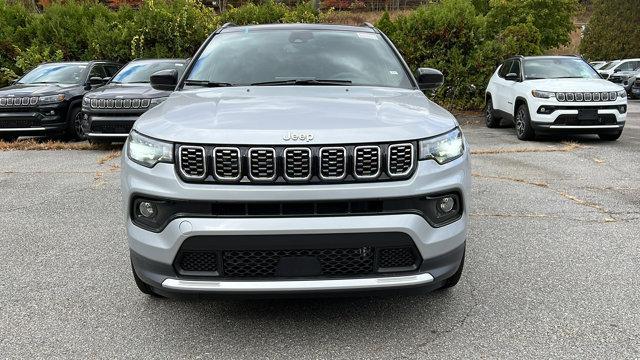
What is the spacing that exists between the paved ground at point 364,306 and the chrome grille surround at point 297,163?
94 cm

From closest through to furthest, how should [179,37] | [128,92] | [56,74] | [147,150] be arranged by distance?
[147,150] → [128,92] → [56,74] → [179,37]

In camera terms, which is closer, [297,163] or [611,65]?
[297,163]

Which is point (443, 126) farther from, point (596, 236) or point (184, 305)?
point (596, 236)

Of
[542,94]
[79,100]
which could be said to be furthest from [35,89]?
[542,94]

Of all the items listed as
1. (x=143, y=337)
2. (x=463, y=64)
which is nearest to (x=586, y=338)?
(x=143, y=337)

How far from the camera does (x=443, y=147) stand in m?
3.02

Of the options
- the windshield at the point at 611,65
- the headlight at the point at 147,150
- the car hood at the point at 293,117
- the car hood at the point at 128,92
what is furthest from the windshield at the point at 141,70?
the windshield at the point at 611,65

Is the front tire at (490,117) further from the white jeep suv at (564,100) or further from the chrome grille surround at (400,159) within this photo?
the chrome grille surround at (400,159)

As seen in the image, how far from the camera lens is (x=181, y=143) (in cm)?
283

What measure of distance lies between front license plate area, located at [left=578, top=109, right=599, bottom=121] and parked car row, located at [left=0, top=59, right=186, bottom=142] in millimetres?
7272

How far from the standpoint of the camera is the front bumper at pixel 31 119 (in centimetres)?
Result: 1048

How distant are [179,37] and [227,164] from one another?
14.1 meters

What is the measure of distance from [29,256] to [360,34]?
3.20m

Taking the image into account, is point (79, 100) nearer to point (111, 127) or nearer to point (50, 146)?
point (50, 146)
